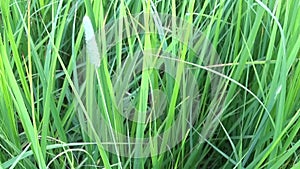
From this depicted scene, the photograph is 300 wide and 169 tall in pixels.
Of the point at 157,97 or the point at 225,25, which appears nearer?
the point at 157,97

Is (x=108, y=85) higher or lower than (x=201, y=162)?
higher

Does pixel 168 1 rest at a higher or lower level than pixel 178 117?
higher

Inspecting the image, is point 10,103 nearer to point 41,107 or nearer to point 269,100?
point 41,107

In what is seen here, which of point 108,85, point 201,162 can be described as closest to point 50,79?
point 108,85

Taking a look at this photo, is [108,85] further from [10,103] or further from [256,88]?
[256,88]

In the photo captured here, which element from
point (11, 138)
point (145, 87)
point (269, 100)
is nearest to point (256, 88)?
point (269, 100)

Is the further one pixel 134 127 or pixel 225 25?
pixel 225 25
